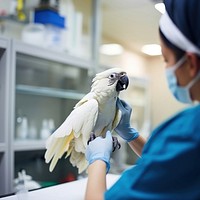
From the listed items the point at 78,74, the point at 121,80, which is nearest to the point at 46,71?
the point at 78,74

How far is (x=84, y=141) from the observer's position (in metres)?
1.05

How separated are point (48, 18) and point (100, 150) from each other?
147 centimetres

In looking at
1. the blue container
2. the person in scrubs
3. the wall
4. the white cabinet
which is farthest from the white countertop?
the wall

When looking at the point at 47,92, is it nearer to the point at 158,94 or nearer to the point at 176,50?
the point at 176,50

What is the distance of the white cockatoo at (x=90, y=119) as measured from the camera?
1.05 meters

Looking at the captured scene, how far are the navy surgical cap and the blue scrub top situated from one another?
0.53 ft

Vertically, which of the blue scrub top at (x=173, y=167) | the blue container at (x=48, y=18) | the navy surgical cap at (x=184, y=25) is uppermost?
the blue container at (x=48, y=18)

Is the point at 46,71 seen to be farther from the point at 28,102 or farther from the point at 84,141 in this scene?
the point at 84,141

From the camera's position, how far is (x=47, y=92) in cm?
235

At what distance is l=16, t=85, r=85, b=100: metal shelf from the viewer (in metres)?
2.19

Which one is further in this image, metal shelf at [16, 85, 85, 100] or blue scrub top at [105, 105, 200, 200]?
metal shelf at [16, 85, 85, 100]

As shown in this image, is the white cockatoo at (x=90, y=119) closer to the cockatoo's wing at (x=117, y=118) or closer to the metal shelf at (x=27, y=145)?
the cockatoo's wing at (x=117, y=118)

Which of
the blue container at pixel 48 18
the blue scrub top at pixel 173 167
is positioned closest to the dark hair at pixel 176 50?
the blue scrub top at pixel 173 167

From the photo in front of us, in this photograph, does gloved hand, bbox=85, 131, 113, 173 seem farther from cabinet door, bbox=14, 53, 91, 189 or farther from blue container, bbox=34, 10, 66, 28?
blue container, bbox=34, 10, 66, 28
